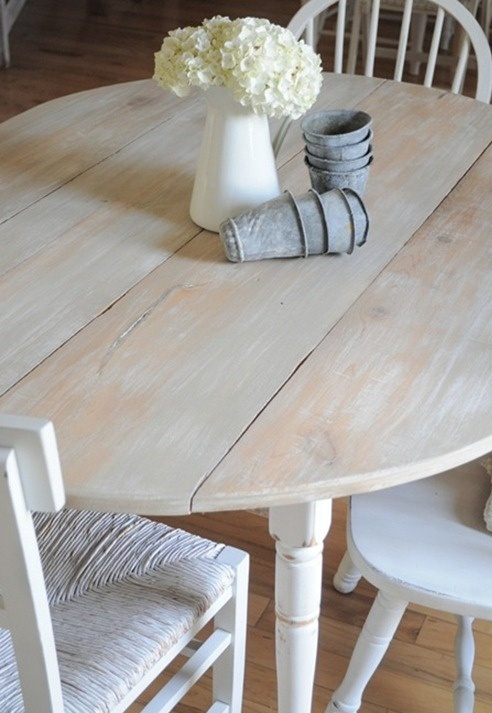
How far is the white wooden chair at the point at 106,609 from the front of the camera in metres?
0.85

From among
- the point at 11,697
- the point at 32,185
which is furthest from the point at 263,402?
the point at 32,185

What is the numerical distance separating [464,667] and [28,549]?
33.9 inches

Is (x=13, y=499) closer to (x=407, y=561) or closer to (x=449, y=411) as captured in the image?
(x=449, y=411)

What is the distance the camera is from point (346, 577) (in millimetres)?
1669

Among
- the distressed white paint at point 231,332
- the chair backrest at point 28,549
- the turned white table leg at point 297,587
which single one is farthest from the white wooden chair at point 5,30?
the chair backrest at point 28,549

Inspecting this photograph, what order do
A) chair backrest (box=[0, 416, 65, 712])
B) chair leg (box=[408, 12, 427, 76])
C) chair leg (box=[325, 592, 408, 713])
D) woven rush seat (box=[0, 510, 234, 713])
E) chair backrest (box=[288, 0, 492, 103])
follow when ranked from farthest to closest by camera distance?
chair leg (box=[408, 12, 427, 76])
chair backrest (box=[288, 0, 492, 103])
chair leg (box=[325, 592, 408, 713])
woven rush seat (box=[0, 510, 234, 713])
chair backrest (box=[0, 416, 65, 712])

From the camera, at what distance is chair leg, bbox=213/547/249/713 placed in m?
1.19

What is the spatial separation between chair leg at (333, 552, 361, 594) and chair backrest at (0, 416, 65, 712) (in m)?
0.79

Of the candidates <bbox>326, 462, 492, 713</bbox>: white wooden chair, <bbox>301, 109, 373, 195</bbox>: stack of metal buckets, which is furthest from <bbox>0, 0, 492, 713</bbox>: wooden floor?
<bbox>301, 109, 373, 195</bbox>: stack of metal buckets

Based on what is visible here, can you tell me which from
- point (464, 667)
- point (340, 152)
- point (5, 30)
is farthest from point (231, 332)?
point (5, 30)

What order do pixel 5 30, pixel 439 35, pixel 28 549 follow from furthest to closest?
pixel 5 30
pixel 439 35
pixel 28 549

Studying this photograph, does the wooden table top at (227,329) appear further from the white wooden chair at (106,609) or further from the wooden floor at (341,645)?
the wooden floor at (341,645)

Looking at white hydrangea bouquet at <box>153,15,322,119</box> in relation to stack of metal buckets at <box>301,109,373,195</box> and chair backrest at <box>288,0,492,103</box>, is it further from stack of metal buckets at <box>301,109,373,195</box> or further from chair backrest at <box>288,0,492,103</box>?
chair backrest at <box>288,0,492,103</box>

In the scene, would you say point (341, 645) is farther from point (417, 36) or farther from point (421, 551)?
point (417, 36)
